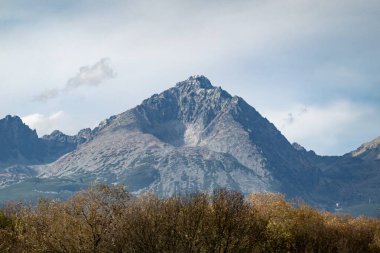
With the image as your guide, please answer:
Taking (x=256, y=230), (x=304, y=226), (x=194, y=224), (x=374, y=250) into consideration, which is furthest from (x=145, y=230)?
(x=374, y=250)

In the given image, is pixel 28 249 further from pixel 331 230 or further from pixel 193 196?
pixel 331 230

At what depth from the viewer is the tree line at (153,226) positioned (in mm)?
65562

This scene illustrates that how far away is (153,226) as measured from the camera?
7144 cm

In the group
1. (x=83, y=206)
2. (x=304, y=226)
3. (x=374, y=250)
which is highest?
(x=83, y=206)

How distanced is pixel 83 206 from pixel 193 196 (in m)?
20.2

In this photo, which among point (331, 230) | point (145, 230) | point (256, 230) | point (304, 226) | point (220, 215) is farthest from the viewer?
point (331, 230)

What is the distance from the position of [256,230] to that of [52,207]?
40554 mm

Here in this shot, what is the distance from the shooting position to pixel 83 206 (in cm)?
6962

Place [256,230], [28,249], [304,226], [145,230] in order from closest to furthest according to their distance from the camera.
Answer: [28,249] < [145,230] < [256,230] < [304,226]

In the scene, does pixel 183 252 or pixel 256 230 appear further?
pixel 256 230

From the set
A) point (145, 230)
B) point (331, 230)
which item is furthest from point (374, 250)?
point (145, 230)

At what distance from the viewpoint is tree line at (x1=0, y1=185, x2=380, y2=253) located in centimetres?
6556

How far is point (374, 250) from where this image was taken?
110000mm

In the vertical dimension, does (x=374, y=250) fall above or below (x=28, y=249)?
below
